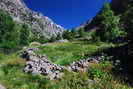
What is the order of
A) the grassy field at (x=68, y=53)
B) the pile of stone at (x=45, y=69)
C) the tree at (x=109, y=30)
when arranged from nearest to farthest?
1. the pile of stone at (x=45, y=69)
2. the grassy field at (x=68, y=53)
3. the tree at (x=109, y=30)

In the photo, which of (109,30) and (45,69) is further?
(109,30)

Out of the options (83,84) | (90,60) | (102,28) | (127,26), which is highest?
(102,28)

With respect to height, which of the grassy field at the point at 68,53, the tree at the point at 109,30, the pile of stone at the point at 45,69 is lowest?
the pile of stone at the point at 45,69

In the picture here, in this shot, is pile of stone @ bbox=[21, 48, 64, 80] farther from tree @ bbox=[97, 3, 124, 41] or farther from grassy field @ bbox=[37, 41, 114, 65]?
tree @ bbox=[97, 3, 124, 41]

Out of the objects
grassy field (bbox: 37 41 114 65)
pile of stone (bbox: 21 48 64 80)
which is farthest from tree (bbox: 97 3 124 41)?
pile of stone (bbox: 21 48 64 80)

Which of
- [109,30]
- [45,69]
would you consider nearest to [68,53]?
[45,69]

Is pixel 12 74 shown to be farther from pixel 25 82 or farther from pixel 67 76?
pixel 67 76

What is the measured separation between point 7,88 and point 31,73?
312 centimetres

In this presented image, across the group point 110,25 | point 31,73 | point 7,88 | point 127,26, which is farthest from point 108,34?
point 7,88

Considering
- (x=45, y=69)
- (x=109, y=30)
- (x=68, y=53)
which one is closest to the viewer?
(x=45, y=69)

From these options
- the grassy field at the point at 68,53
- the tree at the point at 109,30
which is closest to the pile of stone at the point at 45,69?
the grassy field at the point at 68,53

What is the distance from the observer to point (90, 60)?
18797mm

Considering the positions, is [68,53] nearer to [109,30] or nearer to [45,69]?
[45,69]

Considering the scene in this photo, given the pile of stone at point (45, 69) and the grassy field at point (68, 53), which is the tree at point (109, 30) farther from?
the pile of stone at point (45, 69)
